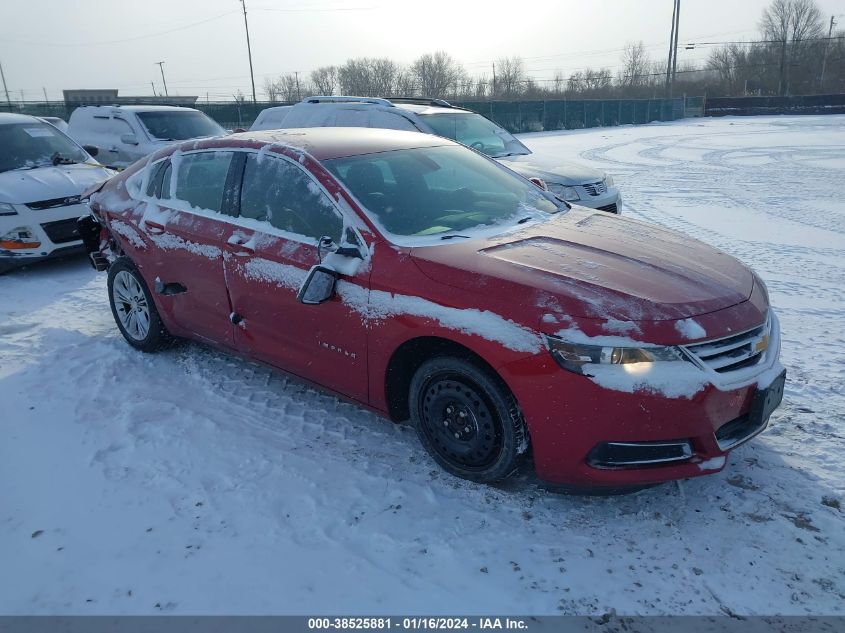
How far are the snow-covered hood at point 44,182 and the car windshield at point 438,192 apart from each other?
16.3 feet

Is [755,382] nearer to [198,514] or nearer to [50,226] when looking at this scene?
[198,514]

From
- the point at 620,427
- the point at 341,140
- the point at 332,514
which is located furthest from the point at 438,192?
the point at 332,514

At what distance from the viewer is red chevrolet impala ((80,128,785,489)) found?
262 cm

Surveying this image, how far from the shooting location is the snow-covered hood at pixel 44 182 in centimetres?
684

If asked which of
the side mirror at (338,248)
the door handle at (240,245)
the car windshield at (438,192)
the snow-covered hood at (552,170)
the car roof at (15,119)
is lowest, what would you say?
the snow-covered hood at (552,170)

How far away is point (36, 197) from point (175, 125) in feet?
15.0

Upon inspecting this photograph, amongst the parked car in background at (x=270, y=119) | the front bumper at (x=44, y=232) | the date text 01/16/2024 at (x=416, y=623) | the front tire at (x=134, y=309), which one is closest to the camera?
the date text 01/16/2024 at (x=416, y=623)

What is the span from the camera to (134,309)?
4.87 meters

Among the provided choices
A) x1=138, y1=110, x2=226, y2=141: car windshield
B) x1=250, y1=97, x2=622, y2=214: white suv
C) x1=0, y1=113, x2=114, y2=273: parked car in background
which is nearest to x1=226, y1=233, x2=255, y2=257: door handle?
x1=0, y1=113, x2=114, y2=273: parked car in background

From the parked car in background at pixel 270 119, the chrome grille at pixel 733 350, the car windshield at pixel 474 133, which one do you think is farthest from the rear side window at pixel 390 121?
the chrome grille at pixel 733 350

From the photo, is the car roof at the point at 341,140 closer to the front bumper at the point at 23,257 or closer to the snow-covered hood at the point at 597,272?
the snow-covered hood at the point at 597,272

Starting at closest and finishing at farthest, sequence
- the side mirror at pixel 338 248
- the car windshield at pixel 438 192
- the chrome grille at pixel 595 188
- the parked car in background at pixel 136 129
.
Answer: the side mirror at pixel 338 248
the car windshield at pixel 438 192
the chrome grille at pixel 595 188
the parked car in background at pixel 136 129

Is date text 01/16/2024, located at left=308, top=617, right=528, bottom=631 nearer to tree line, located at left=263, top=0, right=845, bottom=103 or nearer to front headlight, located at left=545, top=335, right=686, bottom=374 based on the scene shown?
front headlight, located at left=545, top=335, right=686, bottom=374

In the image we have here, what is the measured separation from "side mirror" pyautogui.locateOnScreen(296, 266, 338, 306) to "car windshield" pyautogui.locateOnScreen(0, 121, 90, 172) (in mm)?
6270
